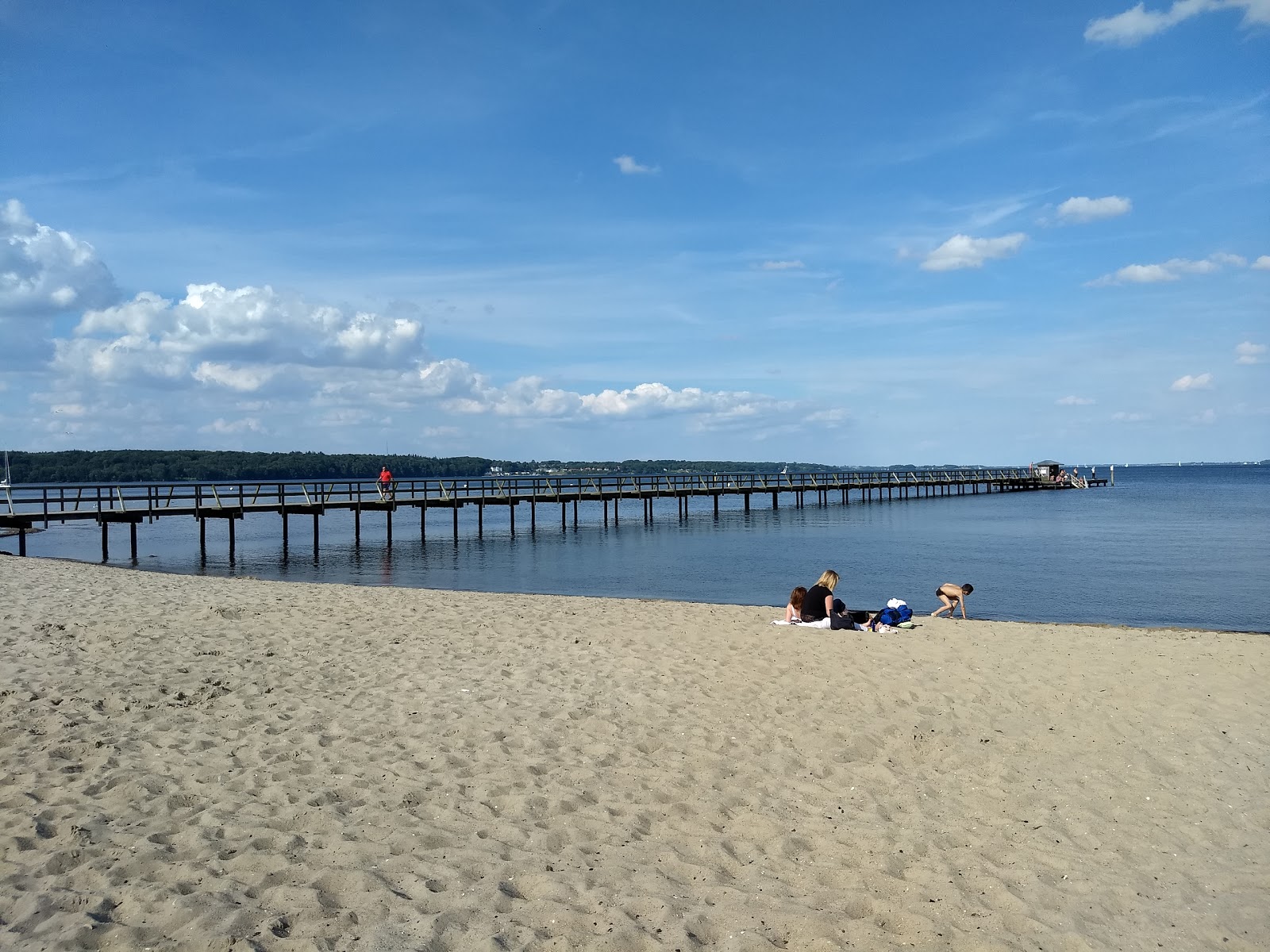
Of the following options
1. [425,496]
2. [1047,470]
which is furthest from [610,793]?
[1047,470]

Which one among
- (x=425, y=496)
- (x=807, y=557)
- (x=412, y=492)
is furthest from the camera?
(x=425, y=496)

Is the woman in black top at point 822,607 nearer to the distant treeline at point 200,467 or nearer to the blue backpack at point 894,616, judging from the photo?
the blue backpack at point 894,616

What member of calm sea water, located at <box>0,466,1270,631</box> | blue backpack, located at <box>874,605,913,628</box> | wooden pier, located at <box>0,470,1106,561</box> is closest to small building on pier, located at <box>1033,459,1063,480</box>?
wooden pier, located at <box>0,470,1106,561</box>

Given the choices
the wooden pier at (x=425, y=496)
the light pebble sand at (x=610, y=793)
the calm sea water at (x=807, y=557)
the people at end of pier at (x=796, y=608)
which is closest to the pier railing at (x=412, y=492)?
the wooden pier at (x=425, y=496)

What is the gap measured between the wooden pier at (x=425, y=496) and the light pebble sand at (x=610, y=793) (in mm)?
20883

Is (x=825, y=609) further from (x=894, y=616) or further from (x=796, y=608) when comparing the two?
(x=894, y=616)

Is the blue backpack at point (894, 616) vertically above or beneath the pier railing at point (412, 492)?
beneath

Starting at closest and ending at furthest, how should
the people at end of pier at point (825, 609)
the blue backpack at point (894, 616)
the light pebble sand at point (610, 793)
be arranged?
the light pebble sand at point (610, 793) < the people at end of pier at point (825, 609) < the blue backpack at point (894, 616)

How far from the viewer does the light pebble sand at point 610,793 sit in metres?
4.51

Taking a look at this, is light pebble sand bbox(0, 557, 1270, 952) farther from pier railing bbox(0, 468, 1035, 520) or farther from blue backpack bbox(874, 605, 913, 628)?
pier railing bbox(0, 468, 1035, 520)

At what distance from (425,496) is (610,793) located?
105 feet

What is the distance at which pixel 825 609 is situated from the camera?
13.4 m

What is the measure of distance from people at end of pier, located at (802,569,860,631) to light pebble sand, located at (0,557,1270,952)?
4.83 feet

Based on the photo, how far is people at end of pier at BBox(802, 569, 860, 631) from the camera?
13.1 m
